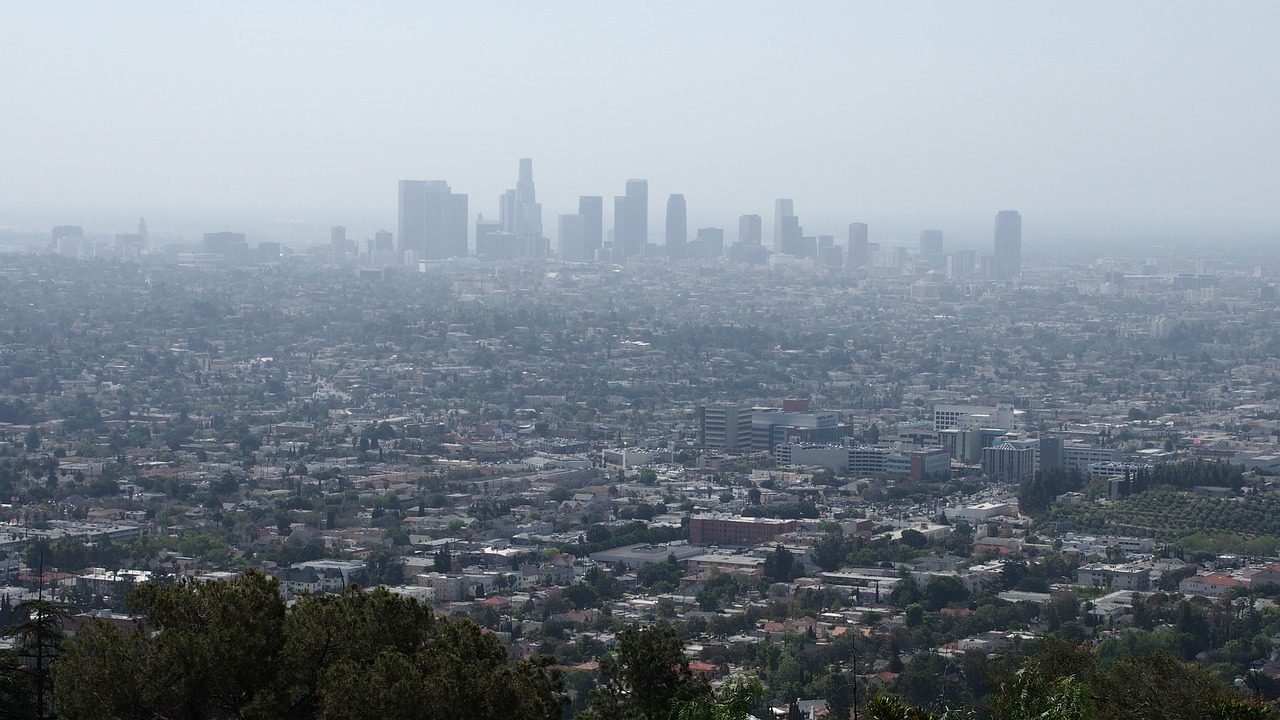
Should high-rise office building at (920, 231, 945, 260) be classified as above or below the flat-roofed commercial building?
above

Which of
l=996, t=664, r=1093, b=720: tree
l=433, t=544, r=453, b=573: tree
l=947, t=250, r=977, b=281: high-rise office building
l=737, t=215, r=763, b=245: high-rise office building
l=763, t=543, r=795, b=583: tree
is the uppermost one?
l=996, t=664, r=1093, b=720: tree

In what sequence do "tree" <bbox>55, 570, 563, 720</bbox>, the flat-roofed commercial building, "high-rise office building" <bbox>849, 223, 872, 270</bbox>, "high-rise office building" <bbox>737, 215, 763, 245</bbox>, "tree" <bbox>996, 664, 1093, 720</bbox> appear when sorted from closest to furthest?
"tree" <bbox>996, 664, 1093, 720</bbox>, "tree" <bbox>55, 570, 563, 720</bbox>, the flat-roofed commercial building, "high-rise office building" <bbox>849, 223, 872, 270</bbox>, "high-rise office building" <bbox>737, 215, 763, 245</bbox>

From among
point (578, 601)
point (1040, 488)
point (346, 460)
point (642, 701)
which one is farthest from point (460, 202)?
point (642, 701)

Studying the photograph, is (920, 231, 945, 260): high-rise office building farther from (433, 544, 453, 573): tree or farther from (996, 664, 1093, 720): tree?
(996, 664, 1093, 720): tree

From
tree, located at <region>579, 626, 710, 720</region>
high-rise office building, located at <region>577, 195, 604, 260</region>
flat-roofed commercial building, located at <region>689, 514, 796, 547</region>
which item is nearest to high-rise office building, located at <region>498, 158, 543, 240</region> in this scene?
high-rise office building, located at <region>577, 195, 604, 260</region>

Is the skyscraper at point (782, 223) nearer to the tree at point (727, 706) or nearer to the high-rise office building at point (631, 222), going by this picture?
the high-rise office building at point (631, 222)

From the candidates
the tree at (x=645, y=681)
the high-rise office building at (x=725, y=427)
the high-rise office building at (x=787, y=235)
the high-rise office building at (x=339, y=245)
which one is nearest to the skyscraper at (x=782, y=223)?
the high-rise office building at (x=787, y=235)

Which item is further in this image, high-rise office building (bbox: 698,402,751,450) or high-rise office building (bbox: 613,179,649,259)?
high-rise office building (bbox: 613,179,649,259)

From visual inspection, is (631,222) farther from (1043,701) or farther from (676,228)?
(1043,701)
